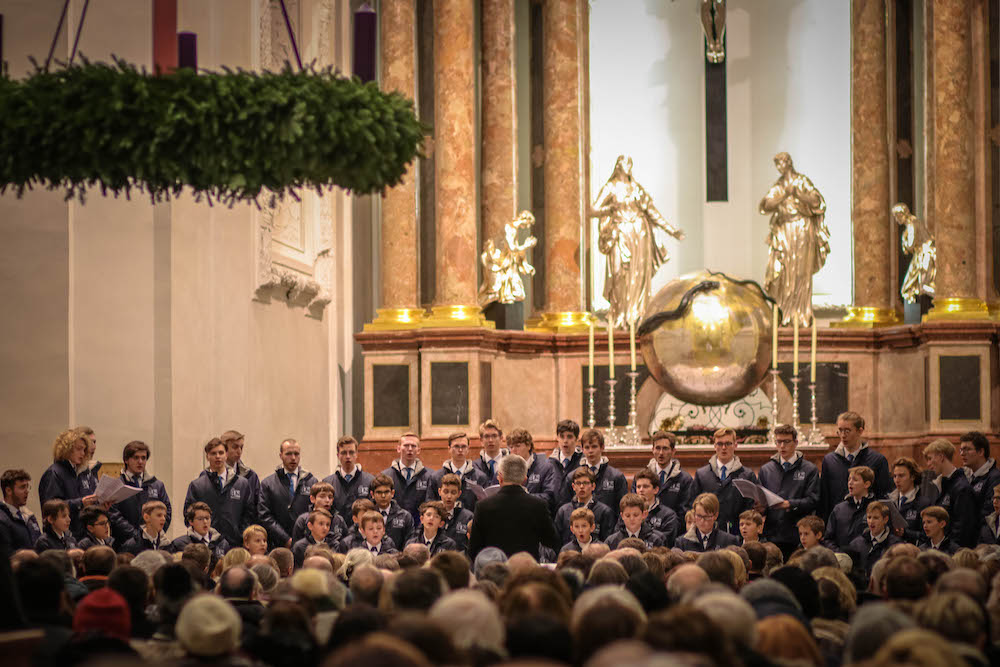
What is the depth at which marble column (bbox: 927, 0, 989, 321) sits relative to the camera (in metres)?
14.8

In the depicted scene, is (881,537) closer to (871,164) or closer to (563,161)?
(871,164)

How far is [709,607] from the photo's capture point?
470cm

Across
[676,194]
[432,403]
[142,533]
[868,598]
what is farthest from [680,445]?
[868,598]

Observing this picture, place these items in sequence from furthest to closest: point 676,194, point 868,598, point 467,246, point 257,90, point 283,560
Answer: point 676,194
point 467,246
point 283,560
point 868,598
point 257,90

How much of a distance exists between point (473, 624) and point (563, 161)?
12.2 metres

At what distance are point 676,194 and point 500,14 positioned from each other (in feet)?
10.9

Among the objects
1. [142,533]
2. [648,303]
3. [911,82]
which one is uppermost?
[911,82]

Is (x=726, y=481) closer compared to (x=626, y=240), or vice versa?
(x=726, y=481)

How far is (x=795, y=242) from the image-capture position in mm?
A: 15414

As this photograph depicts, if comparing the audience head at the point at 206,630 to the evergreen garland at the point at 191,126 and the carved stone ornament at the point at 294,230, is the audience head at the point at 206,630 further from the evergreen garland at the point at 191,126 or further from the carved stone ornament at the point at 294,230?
the carved stone ornament at the point at 294,230

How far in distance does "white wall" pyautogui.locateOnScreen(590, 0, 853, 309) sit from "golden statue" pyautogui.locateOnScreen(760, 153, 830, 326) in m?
1.89

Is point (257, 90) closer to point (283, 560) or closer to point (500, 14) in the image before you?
point (283, 560)

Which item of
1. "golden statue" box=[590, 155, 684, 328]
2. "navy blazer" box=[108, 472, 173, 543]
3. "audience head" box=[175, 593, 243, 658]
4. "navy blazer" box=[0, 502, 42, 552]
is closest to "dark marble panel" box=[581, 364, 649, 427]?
"golden statue" box=[590, 155, 684, 328]

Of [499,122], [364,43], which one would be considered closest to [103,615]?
[364,43]
